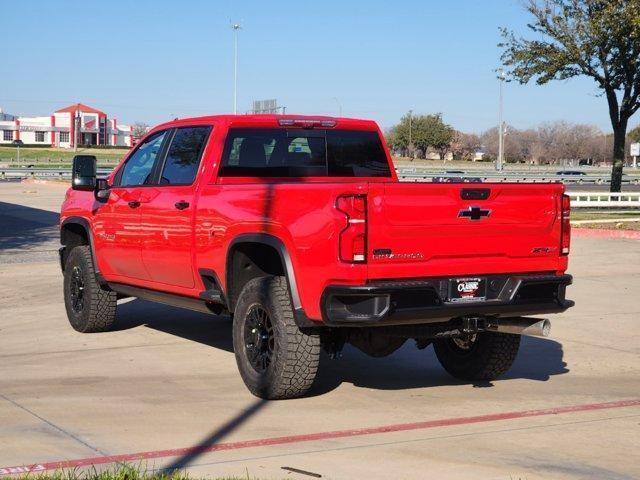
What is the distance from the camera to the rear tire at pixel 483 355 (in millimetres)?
8141

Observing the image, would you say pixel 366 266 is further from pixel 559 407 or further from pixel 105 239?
pixel 105 239

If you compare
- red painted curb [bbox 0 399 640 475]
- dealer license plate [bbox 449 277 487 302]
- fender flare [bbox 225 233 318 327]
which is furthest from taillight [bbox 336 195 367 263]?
red painted curb [bbox 0 399 640 475]

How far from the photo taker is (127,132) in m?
169

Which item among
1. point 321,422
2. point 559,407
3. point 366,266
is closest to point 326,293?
point 366,266

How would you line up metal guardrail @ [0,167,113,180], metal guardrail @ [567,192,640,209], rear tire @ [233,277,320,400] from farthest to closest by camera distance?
metal guardrail @ [0,167,113,180]
metal guardrail @ [567,192,640,209]
rear tire @ [233,277,320,400]

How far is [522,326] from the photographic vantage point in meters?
7.49

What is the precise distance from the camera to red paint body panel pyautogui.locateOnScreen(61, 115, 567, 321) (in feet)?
21.9

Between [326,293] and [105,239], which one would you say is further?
[105,239]

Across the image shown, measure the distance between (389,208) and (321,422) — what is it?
1.46 metres

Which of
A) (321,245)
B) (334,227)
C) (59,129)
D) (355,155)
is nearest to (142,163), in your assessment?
(355,155)

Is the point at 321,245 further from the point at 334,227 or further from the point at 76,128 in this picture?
the point at 76,128

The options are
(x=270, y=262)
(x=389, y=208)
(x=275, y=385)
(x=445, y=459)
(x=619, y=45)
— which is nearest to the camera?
(x=445, y=459)

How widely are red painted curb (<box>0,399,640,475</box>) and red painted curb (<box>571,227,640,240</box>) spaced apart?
15.4 metres

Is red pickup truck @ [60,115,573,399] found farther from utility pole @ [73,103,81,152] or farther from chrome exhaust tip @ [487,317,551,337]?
utility pole @ [73,103,81,152]
